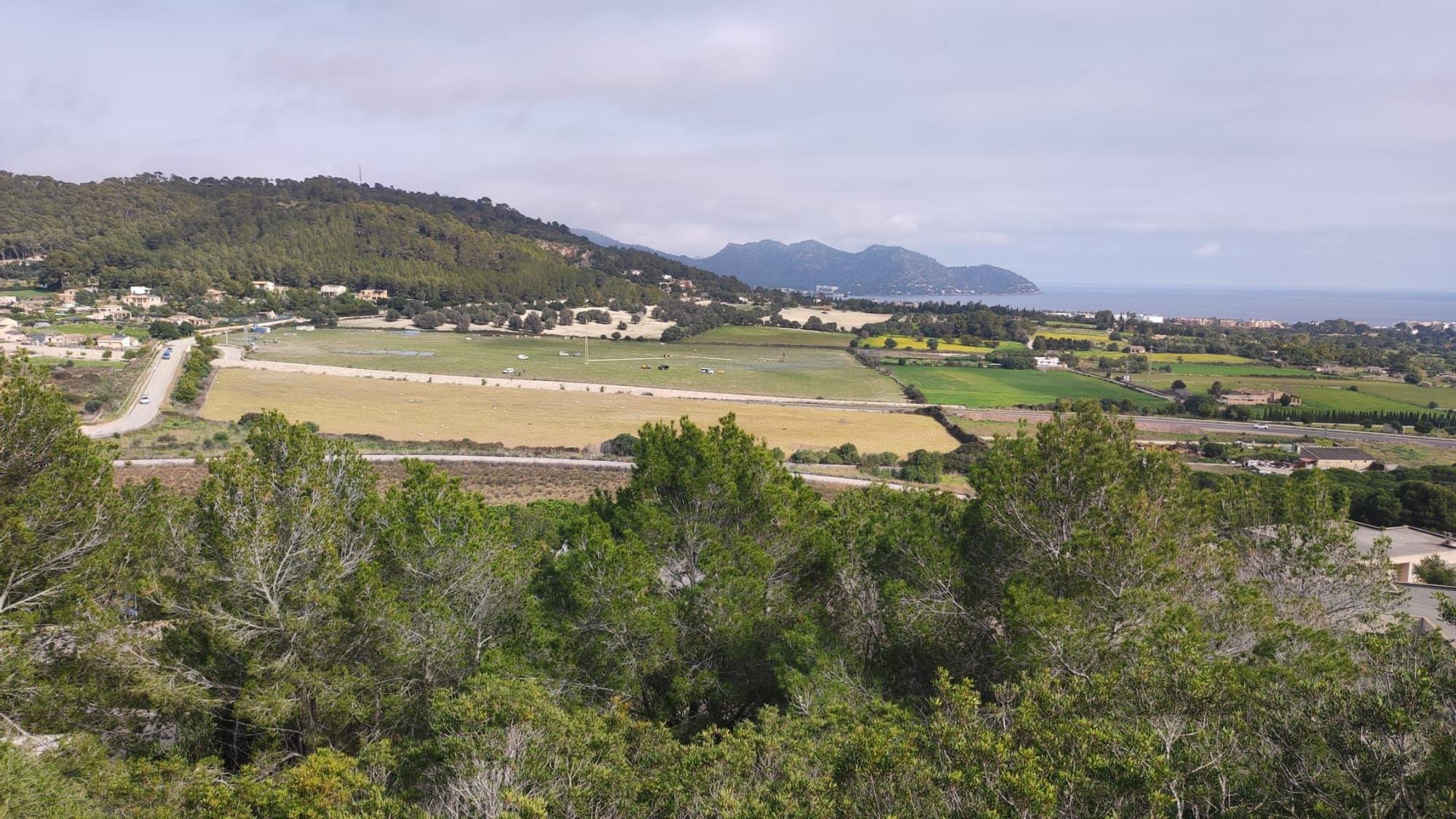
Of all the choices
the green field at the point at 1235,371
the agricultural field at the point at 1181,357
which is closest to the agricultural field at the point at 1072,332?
the agricultural field at the point at 1181,357

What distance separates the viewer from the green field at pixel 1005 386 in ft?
251

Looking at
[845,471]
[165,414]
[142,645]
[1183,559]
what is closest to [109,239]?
[165,414]

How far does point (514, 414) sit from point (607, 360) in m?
39.6

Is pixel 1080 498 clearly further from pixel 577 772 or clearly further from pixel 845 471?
pixel 845 471

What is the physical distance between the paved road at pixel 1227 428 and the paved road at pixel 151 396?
64754mm

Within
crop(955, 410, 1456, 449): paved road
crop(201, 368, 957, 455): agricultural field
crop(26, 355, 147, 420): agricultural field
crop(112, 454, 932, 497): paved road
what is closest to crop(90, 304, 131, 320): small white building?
crop(26, 355, 147, 420): agricultural field

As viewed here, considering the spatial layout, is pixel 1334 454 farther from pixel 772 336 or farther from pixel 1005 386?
pixel 772 336

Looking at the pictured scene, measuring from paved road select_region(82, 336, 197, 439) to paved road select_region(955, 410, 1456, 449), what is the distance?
64754 millimetres

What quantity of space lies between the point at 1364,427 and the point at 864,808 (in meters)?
79.9

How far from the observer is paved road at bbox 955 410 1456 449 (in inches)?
2397

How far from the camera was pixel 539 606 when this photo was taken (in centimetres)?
1351

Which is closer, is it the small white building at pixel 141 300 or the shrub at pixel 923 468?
the shrub at pixel 923 468

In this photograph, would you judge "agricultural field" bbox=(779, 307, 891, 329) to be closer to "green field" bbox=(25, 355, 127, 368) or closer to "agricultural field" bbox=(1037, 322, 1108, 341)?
"agricultural field" bbox=(1037, 322, 1108, 341)

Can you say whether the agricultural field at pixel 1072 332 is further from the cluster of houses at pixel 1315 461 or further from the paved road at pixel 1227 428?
the cluster of houses at pixel 1315 461
